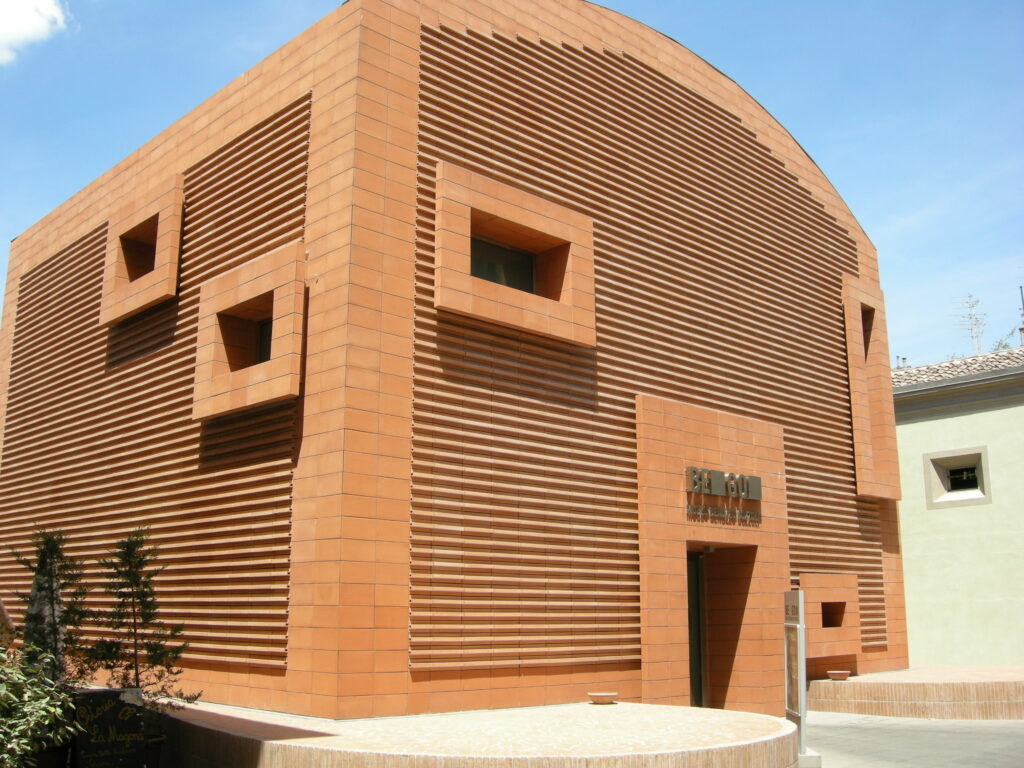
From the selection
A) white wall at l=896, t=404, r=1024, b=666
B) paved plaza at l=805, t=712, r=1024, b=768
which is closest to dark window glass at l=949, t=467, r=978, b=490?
white wall at l=896, t=404, r=1024, b=666

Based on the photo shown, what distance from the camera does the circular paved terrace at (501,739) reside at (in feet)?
29.3

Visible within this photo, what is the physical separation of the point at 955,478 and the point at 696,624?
14.3 m

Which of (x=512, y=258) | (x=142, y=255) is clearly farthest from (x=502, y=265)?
(x=142, y=255)

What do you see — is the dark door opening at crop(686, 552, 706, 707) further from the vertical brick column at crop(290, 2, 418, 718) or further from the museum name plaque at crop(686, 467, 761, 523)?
the vertical brick column at crop(290, 2, 418, 718)

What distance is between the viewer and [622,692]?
14.7 m

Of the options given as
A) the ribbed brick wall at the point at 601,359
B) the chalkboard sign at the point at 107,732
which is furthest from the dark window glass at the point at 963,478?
the chalkboard sign at the point at 107,732

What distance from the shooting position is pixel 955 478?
2844 cm

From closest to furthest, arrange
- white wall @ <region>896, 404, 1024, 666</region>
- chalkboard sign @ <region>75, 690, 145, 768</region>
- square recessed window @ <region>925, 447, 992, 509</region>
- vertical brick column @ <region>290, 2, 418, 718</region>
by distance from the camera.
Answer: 1. chalkboard sign @ <region>75, 690, 145, 768</region>
2. vertical brick column @ <region>290, 2, 418, 718</region>
3. white wall @ <region>896, 404, 1024, 666</region>
4. square recessed window @ <region>925, 447, 992, 509</region>

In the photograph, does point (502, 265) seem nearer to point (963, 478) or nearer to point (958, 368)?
point (963, 478)

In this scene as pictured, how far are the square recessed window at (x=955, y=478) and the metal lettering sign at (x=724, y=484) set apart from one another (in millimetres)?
12843

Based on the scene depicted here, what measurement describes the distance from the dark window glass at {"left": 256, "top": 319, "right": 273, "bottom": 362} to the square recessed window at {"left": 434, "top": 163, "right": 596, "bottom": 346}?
3045 mm

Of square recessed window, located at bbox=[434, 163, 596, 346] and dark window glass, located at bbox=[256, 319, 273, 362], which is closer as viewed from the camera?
square recessed window, located at bbox=[434, 163, 596, 346]

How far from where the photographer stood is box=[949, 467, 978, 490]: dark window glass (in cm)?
2797

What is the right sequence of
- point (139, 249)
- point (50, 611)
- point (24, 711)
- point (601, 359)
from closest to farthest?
point (24, 711)
point (50, 611)
point (601, 359)
point (139, 249)
